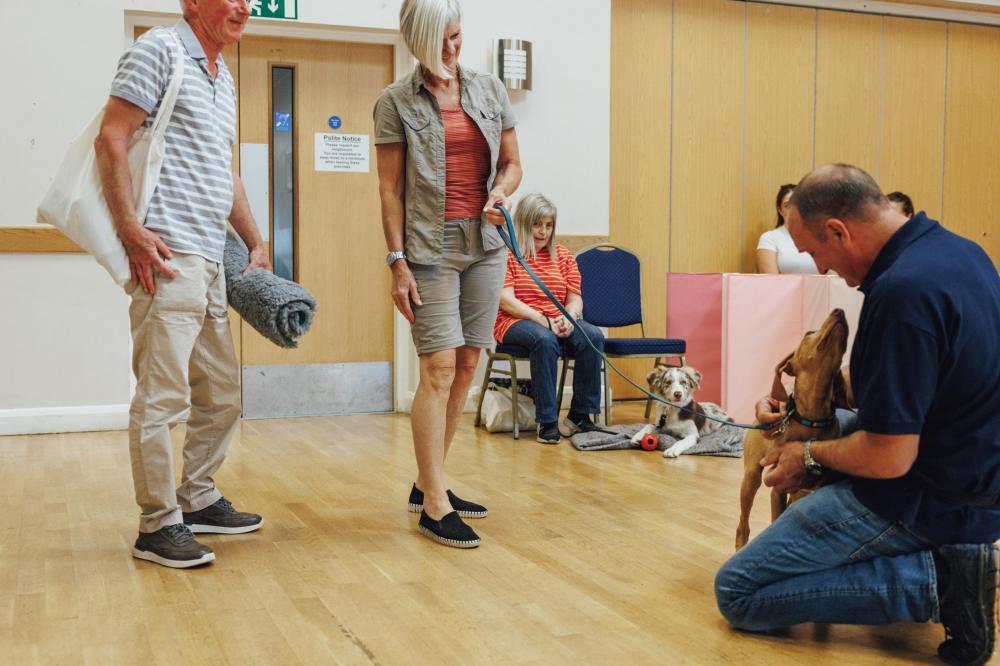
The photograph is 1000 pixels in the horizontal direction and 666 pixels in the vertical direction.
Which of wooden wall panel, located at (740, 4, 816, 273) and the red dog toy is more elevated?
wooden wall panel, located at (740, 4, 816, 273)

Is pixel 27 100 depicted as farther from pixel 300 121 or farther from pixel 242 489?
pixel 242 489

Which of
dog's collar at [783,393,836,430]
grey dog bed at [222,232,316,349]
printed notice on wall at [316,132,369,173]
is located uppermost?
printed notice on wall at [316,132,369,173]

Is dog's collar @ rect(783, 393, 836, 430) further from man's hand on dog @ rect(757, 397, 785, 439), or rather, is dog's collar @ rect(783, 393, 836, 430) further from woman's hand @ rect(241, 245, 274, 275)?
woman's hand @ rect(241, 245, 274, 275)

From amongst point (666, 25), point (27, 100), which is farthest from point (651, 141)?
point (27, 100)

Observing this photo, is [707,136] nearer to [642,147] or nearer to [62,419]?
[642,147]

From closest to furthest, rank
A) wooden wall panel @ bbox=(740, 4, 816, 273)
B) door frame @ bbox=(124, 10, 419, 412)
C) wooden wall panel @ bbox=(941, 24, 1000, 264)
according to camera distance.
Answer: door frame @ bbox=(124, 10, 419, 412) → wooden wall panel @ bbox=(740, 4, 816, 273) → wooden wall panel @ bbox=(941, 24, 1000, 264)

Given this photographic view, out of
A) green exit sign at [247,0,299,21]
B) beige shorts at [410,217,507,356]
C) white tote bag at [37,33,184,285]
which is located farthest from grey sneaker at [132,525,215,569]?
green exit sign at [247,0,299,21]

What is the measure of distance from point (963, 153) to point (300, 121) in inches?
190

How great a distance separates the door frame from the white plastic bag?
0.71 meters

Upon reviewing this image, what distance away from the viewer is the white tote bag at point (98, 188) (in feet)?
8.52

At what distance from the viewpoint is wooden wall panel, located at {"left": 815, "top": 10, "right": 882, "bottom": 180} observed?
6.91 meters

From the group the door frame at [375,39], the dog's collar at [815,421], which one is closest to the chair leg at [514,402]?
the door frame at [375,39]

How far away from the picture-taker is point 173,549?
8.95ft

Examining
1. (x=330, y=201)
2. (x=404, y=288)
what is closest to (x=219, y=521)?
(x=404, y=288)
